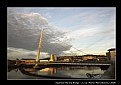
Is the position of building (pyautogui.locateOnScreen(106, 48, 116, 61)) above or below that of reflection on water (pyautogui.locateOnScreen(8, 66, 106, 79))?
above

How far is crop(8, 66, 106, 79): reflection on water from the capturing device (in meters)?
3.05

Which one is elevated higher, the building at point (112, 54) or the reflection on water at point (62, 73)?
the building at point (112, 54)

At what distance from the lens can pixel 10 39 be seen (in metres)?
3.08

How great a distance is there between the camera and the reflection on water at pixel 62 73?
120 inches

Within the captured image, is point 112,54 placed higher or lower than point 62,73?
higher

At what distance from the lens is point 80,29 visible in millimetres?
3098

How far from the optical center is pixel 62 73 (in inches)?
120

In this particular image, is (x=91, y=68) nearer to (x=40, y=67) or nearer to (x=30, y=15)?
(x=40, y=67)
